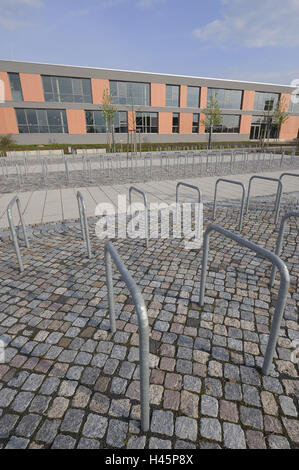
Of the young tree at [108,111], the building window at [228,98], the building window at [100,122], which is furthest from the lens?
the building window at [228,98]

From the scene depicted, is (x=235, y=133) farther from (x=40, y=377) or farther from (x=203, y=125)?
(x=40, y=377)

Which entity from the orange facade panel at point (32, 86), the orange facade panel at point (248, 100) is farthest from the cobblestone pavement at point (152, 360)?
the orange facade panel at point (248, 100)

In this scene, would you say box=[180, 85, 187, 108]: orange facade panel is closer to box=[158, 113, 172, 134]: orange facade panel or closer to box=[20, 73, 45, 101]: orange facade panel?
box=[158, 113, 172, 134]: orange facade panel

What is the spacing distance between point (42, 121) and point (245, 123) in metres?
31.4

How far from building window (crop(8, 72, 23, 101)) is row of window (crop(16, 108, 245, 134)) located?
1.29 meters

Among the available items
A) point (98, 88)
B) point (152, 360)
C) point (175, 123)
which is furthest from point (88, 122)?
point (152, 360)

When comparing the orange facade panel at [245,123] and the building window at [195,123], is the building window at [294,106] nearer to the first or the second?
the orange facade panel at [245,123]

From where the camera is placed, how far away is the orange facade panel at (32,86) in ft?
94.4

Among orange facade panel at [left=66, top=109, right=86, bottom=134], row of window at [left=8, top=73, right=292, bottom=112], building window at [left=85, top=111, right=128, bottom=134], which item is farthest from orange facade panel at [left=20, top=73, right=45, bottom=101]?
building window at [left=85, top=111, right=128, bottom=134]

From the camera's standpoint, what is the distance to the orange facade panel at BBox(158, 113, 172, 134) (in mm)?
35750

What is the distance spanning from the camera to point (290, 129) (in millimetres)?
44938

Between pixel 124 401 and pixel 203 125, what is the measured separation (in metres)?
41.8

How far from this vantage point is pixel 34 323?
2758mm

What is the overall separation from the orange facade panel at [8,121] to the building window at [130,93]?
488 inches
